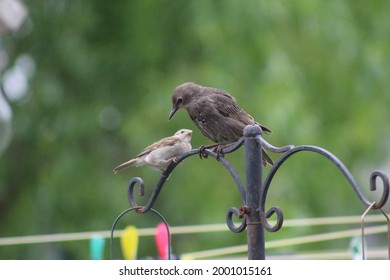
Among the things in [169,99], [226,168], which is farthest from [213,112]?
[169,99]

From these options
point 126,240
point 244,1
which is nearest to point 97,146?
point 244,1

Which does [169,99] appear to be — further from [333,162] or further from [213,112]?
[333,162]

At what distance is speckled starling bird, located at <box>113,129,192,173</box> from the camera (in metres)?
4.29

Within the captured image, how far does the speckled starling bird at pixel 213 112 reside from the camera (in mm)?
4045

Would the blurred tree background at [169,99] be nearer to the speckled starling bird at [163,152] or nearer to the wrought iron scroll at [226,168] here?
the speckled starling bird at [163,152]

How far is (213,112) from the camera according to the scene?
4.21 metres

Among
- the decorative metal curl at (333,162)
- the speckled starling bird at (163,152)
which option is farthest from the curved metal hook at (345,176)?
the speckled starling bird at (163,152)

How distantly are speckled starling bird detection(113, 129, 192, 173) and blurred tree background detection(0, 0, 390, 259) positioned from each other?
3.05 meters

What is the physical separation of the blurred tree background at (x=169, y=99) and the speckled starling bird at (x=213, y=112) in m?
3.23

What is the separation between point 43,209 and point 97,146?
2.57 feet

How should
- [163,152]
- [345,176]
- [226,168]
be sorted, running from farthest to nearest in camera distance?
[163,152] → [226,168] → [345,176]

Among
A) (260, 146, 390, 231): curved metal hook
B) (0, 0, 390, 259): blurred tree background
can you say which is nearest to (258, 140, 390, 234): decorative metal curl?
(260, 146, 390, 231): curved metal hook

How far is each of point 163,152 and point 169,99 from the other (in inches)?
154
